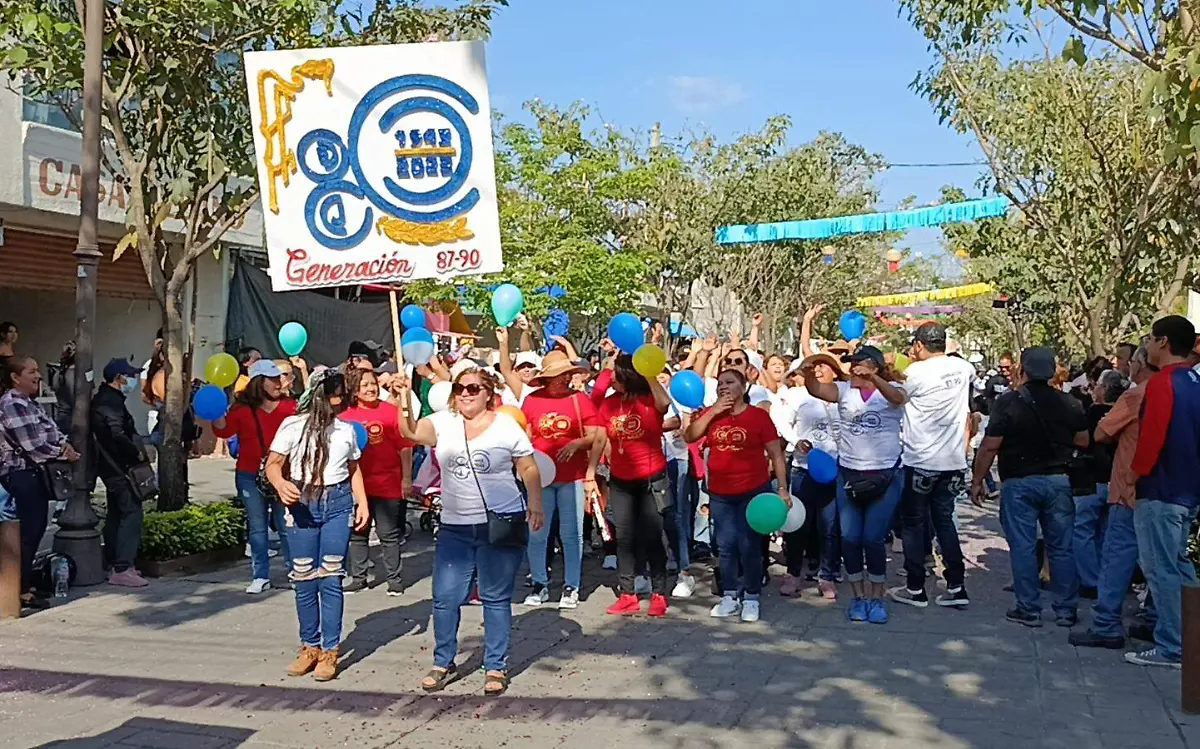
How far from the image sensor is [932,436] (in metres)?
8.09

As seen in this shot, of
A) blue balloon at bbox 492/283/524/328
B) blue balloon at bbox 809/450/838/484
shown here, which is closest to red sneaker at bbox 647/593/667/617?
blue balloon at bbox 809/450/838/484

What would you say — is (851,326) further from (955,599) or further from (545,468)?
(545,468)

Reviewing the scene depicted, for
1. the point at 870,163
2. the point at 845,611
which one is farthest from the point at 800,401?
the point at 870,163

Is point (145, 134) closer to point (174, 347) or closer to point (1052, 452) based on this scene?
point (174, 347)

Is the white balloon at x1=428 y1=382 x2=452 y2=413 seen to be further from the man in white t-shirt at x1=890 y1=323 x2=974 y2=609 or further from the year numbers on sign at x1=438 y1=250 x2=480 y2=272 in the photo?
the man in white t-shirt at x1=890 y1=323 x2=974 y2=609

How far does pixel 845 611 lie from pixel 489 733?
11.6 ft

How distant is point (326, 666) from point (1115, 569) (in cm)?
471

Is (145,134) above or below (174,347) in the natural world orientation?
above

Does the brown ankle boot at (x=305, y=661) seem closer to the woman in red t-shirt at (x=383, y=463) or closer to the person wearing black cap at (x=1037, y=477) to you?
the woman in red t-shirt at (x=383, y=463)

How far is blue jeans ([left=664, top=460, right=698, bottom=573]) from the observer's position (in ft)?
29.3

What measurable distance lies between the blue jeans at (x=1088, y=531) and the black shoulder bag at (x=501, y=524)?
4351 millimetres

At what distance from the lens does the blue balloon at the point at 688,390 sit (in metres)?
8.62

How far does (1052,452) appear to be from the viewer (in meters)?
7.73

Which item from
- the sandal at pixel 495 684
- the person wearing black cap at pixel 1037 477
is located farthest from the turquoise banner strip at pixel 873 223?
the sandal at pixel 495 684
